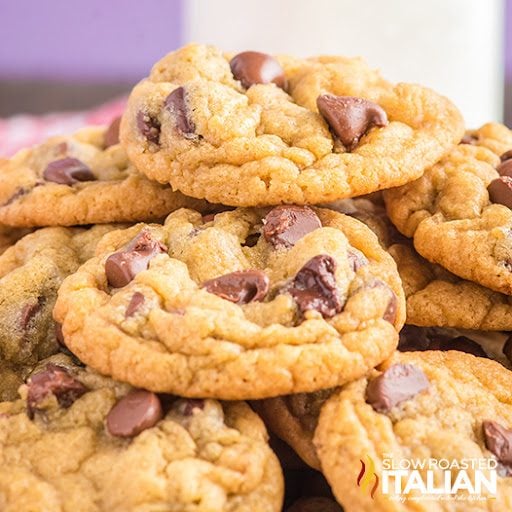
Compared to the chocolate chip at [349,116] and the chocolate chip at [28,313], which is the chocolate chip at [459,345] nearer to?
the chocolate chip at [349,116]

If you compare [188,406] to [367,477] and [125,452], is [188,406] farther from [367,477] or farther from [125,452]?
[367,477]

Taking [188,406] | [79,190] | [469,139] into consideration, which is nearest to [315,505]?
[188,406]

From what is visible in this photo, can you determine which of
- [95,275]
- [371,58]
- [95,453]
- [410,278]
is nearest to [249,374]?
[95,453]

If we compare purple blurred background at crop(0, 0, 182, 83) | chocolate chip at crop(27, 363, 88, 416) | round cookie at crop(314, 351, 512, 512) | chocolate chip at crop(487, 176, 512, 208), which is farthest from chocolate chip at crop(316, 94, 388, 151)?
purple blurred background at crop(0, 0, 182, 83)

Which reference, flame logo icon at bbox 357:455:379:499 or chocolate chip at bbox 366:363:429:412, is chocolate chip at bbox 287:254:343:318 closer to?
chocolate chip at bbox 366:363:429:412

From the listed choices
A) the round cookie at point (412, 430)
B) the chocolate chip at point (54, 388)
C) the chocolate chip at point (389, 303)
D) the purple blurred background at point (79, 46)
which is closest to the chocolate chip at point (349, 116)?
the chocolate chip at point (389, 303)

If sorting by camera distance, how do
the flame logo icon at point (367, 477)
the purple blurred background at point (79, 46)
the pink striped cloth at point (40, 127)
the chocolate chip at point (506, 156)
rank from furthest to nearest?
the purple blurred background at point (79, 46) → the pink striped cloth at point (40, 127) → the chocolate chip at point (506, 156) → the flame logo icon at point (367, 477)

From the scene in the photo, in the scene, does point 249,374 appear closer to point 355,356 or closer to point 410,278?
point 355,356
